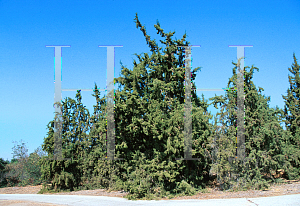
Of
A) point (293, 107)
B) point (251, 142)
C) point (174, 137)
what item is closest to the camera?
point (174, 137)

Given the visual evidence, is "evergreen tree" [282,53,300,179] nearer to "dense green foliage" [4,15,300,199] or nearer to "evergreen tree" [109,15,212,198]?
"dense green foliage" [4,15,300,199]

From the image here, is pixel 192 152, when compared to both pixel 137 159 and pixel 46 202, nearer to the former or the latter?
pixel 137 159

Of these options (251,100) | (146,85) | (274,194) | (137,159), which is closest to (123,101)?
(146,85)

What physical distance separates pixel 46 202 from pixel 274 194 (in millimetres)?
8318

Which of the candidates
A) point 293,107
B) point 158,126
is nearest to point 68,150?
point 158,126

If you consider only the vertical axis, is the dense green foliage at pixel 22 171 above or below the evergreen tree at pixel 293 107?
below

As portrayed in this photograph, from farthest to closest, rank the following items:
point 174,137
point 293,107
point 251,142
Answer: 1. point 293,107
2. point 251,142
3. point 174,137

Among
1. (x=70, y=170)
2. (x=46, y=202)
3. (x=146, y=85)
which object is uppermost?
(x=146, y=85)

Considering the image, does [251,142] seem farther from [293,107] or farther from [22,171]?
[22,171]

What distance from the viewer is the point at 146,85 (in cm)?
1144

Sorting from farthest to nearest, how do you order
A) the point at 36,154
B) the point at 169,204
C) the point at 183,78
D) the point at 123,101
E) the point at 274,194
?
the point at 36,154
the point at 183,78
the point at 123,101
the point at 274,194
the point at 169,204

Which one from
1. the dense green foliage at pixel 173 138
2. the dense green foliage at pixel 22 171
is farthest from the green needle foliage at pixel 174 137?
the dense green foliage at pixel 22 171

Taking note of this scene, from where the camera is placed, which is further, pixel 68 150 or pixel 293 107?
pixel 293 107

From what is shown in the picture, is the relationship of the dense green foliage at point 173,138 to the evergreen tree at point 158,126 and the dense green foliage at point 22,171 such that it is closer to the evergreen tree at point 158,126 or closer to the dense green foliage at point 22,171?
the evergreen tree at point 158,126
